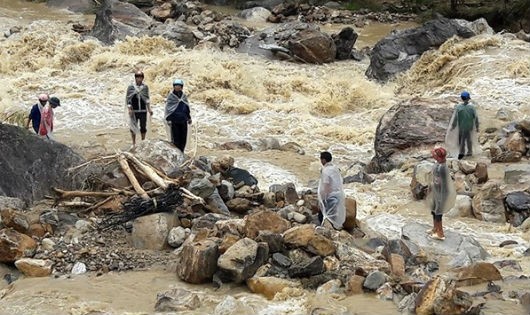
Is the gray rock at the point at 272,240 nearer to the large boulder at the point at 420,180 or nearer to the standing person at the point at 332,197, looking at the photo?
the standing person at the point at 332,197

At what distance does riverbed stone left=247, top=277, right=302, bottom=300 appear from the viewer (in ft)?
20.9

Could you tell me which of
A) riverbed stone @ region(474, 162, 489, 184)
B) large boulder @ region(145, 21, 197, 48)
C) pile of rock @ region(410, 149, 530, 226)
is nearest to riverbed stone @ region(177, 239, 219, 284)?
pile of rock @ region(410, 149, 530, 226)

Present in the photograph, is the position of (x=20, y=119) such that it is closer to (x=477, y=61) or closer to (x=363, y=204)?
(x=363, y=204)

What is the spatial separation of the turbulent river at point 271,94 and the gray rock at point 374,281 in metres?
2.05

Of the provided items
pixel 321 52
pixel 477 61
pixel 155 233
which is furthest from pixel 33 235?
Answer: pixel 321 52

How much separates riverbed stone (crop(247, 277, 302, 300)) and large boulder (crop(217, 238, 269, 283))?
0.10m

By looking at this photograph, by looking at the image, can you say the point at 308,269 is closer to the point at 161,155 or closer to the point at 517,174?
→ the point at 161,155

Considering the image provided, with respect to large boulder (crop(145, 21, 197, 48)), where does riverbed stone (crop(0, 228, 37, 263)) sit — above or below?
below

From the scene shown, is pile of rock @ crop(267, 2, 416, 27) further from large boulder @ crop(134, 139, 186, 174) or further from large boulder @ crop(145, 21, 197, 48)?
large boulder @ crop(134, 139, 186, 174)

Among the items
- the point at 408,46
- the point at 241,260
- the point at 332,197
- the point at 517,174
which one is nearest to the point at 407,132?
the point at 517,174

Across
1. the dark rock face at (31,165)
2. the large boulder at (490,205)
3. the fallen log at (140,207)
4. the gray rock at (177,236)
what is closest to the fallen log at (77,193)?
the dark rock face at (31,165)

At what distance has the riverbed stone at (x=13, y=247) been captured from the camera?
7016 millimetres

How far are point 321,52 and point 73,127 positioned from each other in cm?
867

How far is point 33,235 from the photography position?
7.48 metres
